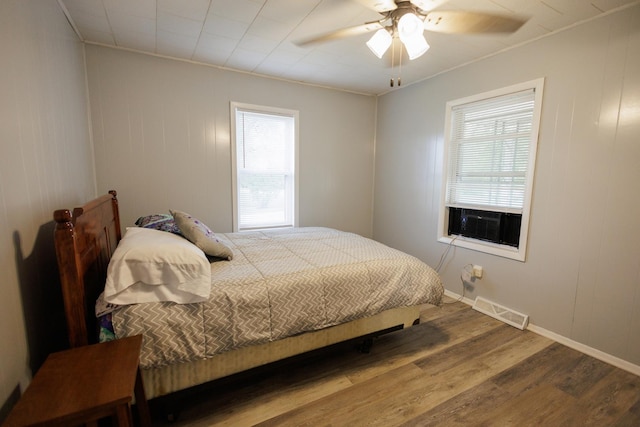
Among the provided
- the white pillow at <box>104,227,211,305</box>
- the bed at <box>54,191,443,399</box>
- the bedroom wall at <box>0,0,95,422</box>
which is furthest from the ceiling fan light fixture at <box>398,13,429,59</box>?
the bedroom wall at <box>0,0,95,422</box>

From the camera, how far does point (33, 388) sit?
0.96 metres

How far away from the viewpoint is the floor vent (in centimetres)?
253

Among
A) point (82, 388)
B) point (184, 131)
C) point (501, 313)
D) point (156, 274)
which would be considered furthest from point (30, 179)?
point (501, 313)

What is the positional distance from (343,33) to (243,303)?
2006 millimetres

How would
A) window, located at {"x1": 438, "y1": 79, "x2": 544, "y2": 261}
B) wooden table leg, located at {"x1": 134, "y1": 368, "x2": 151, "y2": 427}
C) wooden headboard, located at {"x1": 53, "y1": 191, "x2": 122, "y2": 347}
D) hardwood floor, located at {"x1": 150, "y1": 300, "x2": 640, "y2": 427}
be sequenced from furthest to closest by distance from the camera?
window, located at {"x1": 438, "y1": 79, "x2": 544, "y2": 261}
hardwood floor, located at {"x1": 150, "y1": 300, "x2": 640, "y2": 427}
wooden table leg, located at {"x1": 134, "y1": 368, "x2": 151, "y2": 427}
wooden headboard, located at {"x1": 53, "y1": 191, "x2": 122, "y2": 347}

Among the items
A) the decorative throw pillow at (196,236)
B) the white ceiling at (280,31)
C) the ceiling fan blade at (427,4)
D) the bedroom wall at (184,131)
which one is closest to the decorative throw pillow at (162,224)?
the decorative throw pillow at (196,236)

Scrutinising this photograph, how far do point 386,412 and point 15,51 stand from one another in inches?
100

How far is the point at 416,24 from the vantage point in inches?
67.2

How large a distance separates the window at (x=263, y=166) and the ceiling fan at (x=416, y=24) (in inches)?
53.7

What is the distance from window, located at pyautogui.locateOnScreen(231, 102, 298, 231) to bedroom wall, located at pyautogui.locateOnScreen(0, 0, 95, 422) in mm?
1578

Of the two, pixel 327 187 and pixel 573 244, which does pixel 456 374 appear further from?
pixel 327 187

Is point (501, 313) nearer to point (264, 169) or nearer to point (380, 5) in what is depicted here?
point (380, 5)

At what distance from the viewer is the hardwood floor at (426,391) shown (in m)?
1.56

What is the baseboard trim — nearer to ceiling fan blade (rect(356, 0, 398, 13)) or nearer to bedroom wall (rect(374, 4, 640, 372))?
bedroom wall (rect(374, 4, 640, 372))
